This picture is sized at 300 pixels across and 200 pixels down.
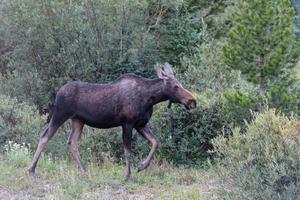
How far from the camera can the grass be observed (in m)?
9.62

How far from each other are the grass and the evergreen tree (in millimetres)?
2350

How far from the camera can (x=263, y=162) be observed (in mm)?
7625

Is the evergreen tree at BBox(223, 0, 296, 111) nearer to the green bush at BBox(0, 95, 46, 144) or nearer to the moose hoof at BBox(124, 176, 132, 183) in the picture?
the moose hoof at BBox(124, 176, 132, 183)

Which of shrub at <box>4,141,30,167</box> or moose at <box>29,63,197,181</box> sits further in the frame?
shrub at <box>4,141,30,167</box>

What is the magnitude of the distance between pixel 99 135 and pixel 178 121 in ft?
5.97

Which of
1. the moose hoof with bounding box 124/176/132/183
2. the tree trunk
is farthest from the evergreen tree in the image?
the moose hoof with bounding box 124/176/132/183

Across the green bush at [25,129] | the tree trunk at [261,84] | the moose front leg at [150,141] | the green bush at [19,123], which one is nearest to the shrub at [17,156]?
the green bush at [25,129]

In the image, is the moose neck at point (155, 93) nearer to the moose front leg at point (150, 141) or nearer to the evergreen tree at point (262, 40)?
the moose front leg at point (150, 141)

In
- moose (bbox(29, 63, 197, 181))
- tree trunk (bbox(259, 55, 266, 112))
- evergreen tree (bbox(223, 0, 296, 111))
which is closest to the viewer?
moose (bbox(29, 63, 197, 181))

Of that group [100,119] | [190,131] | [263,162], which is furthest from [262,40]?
[263,162]

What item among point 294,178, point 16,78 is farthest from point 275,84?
point 16,78

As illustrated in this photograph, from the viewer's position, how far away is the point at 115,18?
18.4m

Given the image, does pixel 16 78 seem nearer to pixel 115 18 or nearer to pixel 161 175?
pixel 115 18

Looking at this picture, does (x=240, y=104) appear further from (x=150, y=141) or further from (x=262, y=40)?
(x=150, y=141)
